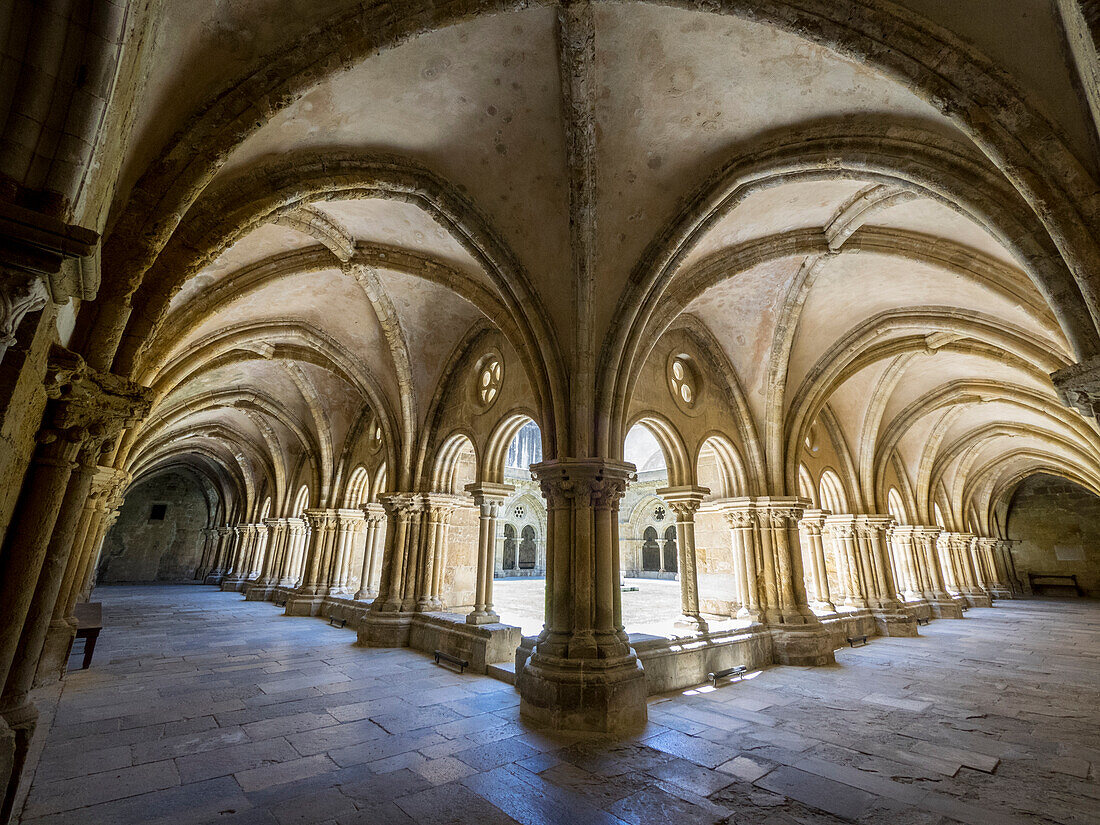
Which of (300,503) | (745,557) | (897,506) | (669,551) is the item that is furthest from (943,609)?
(300,503)

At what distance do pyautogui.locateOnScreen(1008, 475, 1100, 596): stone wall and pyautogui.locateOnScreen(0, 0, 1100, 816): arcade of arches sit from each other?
12.6 meters

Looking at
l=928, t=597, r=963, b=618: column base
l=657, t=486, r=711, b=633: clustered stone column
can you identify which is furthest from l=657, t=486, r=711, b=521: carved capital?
l=928, t=597, r=963, b=618: column base

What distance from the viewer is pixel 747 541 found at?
8.04 meters

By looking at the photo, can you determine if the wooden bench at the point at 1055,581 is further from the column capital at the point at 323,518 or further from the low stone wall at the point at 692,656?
the column capital at the point at 323,518

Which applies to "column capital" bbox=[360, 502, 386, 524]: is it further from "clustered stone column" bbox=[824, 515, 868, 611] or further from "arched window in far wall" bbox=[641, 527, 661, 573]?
"arched window in far wall" bbox=[641, 527, 661, 573]

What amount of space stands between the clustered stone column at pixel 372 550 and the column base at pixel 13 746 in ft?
23.1

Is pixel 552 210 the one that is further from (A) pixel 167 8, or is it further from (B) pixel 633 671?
(B) pixel 633 671

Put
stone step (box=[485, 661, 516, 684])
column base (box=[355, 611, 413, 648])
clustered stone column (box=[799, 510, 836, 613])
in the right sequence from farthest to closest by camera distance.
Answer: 1. clustered stone column (box=[799, 510, 836, 613])
2. column base (box=[355, 611, 413, 648])
3. stone step (box=[485, 661, 516, 684])

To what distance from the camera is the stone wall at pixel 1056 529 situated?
1916cm

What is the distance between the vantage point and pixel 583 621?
5145 mm

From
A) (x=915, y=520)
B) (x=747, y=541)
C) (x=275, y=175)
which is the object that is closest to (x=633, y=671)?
(x=747, y=541)

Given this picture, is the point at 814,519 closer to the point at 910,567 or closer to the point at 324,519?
the point at 910,567

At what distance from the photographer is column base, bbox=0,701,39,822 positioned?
85.4 inches

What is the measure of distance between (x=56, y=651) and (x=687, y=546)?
7.92 meters
